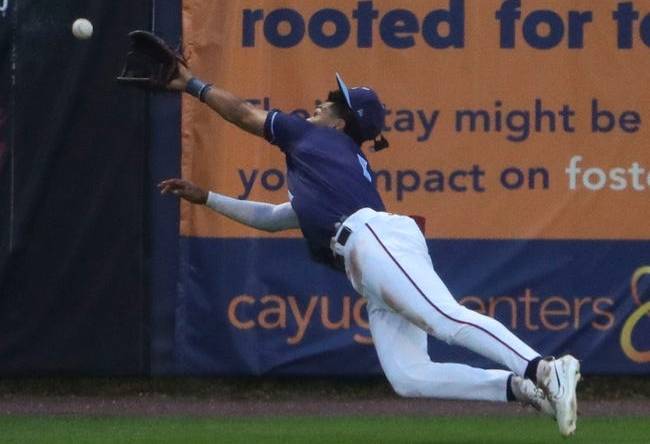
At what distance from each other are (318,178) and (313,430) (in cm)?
166

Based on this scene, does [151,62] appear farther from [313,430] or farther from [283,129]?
[313,430]

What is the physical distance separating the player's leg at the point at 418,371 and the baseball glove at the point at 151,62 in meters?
1.36

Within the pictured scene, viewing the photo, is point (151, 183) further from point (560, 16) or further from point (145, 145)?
point (560, 16)

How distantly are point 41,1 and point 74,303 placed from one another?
73.6 inches

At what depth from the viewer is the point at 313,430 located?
7.58m

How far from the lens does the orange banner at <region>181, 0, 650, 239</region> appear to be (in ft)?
29.7

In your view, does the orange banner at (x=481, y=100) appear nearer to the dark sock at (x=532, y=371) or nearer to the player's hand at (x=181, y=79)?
the player's hand at (x=181, y=79)

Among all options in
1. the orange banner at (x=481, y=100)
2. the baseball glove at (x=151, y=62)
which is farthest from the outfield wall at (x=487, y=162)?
the baseball glove at (x=151, y=62)

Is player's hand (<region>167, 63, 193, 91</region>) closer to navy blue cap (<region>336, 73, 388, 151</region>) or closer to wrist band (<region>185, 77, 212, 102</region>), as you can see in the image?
wrist band (<region>185, 77, 212, 102</region>)

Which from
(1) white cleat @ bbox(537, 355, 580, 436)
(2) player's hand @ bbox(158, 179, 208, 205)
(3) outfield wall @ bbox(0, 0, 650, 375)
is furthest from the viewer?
(3) outfield wall @ bbox(0, 0, 650, 375)

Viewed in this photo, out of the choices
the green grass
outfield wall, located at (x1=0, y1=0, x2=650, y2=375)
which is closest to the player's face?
the green grass

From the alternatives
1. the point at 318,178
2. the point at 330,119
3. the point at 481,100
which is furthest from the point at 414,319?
the point at 481,100

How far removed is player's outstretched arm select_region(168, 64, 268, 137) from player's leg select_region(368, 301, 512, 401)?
95 centimetres

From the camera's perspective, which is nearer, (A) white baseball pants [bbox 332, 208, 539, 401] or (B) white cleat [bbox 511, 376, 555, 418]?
(B) white cleat [bbox 511, 376, 555, 418]
